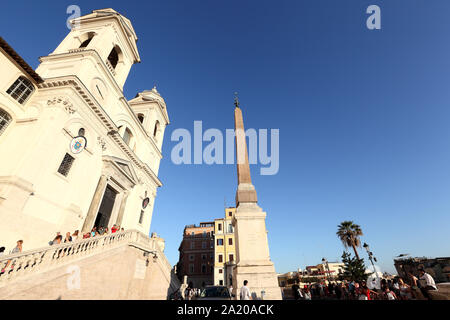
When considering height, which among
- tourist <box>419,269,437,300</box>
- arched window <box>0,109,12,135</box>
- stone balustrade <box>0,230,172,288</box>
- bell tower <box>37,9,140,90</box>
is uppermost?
bell tower <box>37,9,140,90</box>

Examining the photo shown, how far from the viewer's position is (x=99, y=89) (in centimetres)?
1678

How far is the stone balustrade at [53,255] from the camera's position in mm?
6336

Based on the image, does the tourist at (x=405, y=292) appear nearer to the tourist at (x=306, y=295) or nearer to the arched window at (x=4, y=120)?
the tourist at (x=306, y=295)

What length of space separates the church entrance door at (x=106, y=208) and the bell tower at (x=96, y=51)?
918 cm

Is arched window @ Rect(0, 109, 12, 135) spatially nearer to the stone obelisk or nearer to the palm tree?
the stone obelisk

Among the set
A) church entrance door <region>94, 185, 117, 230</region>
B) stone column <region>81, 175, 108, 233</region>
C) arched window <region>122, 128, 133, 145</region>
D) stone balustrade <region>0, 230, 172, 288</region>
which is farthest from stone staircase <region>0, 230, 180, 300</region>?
arched window <region>122, 128, 133, 145</region>

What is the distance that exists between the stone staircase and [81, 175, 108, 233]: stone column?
3053 mm

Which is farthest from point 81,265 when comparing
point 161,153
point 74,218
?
point 161,153

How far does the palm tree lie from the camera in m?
28.5

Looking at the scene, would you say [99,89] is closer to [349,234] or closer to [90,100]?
[90,100]
